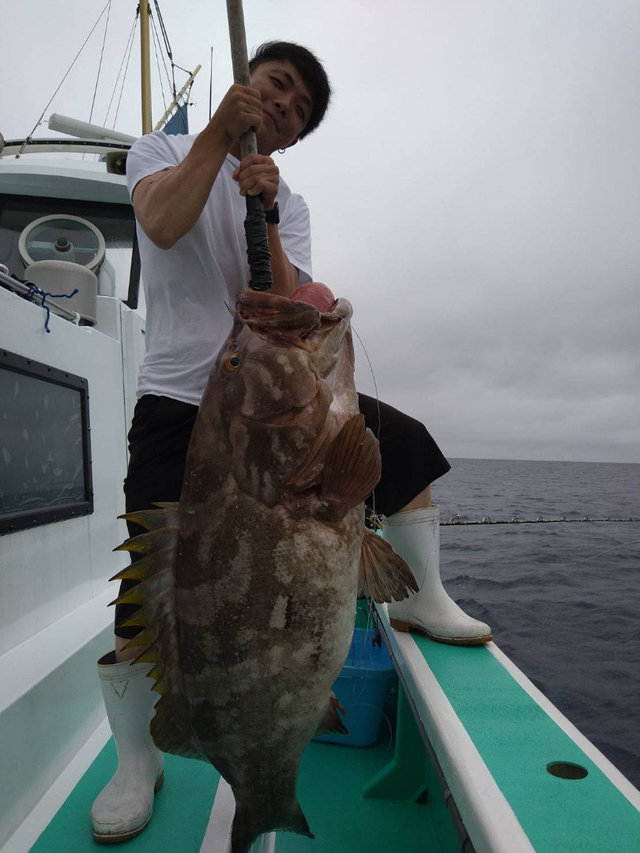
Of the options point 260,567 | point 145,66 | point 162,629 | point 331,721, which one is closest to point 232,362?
point 260,567

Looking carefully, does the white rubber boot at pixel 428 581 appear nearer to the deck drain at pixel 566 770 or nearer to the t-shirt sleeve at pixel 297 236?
the deck drain at pixel 566 770

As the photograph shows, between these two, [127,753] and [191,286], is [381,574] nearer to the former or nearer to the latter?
[191,286]

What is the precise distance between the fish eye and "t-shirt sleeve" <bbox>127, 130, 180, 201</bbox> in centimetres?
75

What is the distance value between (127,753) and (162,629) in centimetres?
101

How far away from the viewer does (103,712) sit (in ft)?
10.9

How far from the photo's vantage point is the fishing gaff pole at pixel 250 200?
1.58m

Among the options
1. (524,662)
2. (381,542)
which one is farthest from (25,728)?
(524,662)

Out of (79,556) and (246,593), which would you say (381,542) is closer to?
(246,593)

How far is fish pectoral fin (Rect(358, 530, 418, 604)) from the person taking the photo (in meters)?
1.75

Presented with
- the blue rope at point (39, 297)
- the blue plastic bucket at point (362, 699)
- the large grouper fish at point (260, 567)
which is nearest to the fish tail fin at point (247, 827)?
the large grouper fish at point (260, 567)

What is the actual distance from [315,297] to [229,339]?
297 mm

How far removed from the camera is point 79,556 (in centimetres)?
396

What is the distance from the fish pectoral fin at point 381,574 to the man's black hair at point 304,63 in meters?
1.68

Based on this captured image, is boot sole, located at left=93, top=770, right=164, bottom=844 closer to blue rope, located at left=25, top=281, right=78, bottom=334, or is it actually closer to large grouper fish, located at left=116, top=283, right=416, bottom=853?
large grouper fish, located at left=116, top=283, right=416, bottom=853
